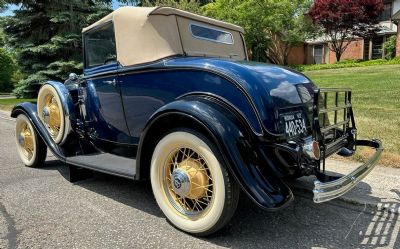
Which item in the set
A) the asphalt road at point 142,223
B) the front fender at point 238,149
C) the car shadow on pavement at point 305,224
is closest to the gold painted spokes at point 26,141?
the asphalt road at point 142,223

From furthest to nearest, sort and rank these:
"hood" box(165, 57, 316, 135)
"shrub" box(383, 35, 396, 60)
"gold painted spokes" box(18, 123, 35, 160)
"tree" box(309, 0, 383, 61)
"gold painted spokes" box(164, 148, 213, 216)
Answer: "shrub" box(383, 35, 396, 60) → "tree" box(309, 0, 383, 61) → "gold painted spokes" box(18, 123, 35, 160) → "gold painted spokes" box(164, 148, 213, 216) → "hood" box(165, 57, 316, 135)

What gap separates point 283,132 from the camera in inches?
118

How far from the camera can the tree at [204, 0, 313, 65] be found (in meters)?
23.2

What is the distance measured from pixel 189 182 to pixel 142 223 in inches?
25.4

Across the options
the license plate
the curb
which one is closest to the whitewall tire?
the license plate

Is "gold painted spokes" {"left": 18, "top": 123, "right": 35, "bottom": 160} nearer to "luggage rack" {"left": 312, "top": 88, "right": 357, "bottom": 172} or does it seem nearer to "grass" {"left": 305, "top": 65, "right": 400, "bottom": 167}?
"luggage rack" {"left": 312, "top": 88, "right": 357, "bottom": 172}

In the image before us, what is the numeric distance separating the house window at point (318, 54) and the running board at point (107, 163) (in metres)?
31.4

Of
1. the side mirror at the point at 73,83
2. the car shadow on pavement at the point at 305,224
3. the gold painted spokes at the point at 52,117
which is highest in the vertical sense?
the side mirror at the point at 73,83

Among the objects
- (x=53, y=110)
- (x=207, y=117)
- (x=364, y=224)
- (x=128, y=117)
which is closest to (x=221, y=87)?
(x=207, y=117)

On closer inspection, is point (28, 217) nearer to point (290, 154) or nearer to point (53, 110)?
point (53, 110)

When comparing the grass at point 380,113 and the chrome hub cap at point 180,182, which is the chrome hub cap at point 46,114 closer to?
the chrome hub cap at point 180,182

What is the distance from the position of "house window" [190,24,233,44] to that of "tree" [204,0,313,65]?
1912 cm

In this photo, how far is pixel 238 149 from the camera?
2781 millimetres

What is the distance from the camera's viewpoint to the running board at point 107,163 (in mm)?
3434
